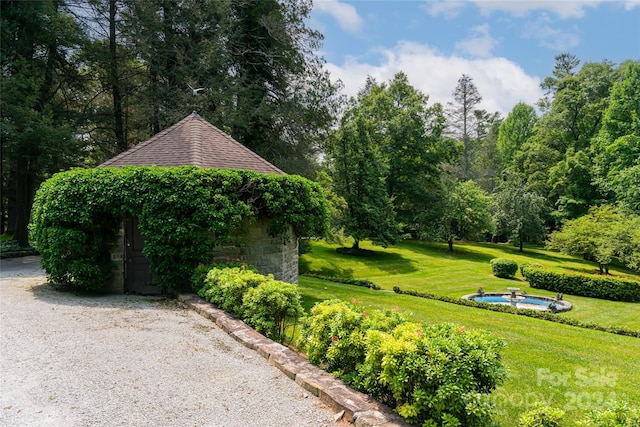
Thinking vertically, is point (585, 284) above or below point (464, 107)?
below

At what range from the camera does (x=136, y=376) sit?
14.8 ft

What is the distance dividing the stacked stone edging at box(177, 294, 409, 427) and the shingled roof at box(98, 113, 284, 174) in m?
5.05

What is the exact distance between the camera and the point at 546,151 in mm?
38750

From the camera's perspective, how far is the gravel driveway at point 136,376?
3.63m

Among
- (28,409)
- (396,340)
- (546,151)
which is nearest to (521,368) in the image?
(396,340)

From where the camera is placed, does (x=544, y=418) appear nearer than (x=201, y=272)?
Yes

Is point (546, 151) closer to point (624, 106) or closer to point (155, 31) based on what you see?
point (624, 106)

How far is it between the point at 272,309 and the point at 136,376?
2.10 m

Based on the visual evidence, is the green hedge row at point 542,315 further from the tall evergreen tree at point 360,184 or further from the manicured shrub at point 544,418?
the manicured shrub at point 544,418

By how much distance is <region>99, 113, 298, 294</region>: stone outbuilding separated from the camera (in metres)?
9.46

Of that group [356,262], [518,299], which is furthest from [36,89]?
[518,299]

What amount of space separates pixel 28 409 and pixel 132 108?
1893 centimetres

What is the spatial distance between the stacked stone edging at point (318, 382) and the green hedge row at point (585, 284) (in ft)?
60.0

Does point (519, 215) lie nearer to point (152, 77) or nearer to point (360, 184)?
point (360, 184)
